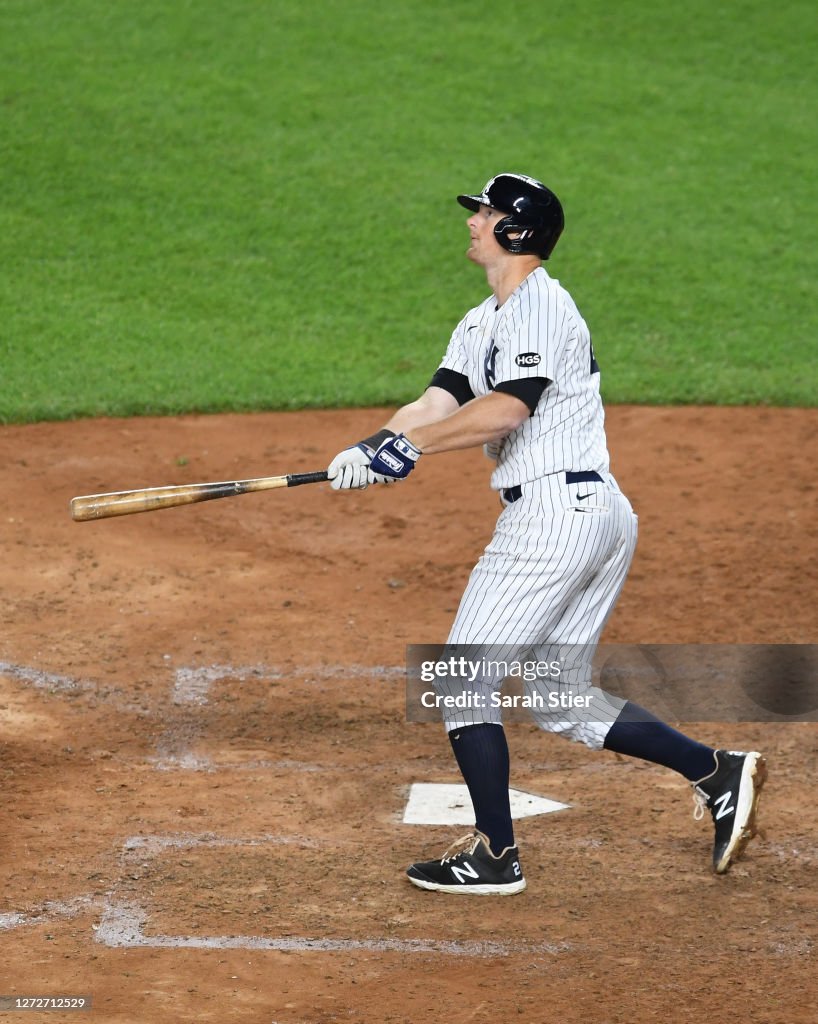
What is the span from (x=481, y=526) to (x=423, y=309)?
3.49m

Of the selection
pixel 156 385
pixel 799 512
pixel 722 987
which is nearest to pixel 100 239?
pixel 156 385

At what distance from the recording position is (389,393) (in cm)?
915

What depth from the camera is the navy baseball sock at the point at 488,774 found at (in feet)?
13.6

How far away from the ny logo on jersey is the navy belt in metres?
0.29

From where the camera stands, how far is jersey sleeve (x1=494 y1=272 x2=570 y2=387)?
157 inches

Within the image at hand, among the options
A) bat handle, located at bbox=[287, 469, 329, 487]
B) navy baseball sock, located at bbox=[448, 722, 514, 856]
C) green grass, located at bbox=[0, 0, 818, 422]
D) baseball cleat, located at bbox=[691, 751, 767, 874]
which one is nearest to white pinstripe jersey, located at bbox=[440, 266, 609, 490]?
bat handle, located at bbox=[287, 469, 329, 487]

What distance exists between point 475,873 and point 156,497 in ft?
4.58

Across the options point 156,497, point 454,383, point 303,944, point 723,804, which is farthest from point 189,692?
point 723,804

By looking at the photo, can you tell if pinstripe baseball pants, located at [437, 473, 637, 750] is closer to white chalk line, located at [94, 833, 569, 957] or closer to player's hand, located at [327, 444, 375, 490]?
player's hand, located at [327, 444, 375, 490]

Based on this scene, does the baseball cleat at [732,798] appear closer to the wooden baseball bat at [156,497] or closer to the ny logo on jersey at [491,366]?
the ny logo on jersey at [491,366]

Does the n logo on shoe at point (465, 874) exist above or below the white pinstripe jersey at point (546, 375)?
below

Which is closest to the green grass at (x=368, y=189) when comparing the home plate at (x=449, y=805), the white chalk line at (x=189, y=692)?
the white chalk line at (x=189, y=692)

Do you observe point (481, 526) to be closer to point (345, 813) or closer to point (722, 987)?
Answer: point (345, 813)

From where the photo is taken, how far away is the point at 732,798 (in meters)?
4.24
